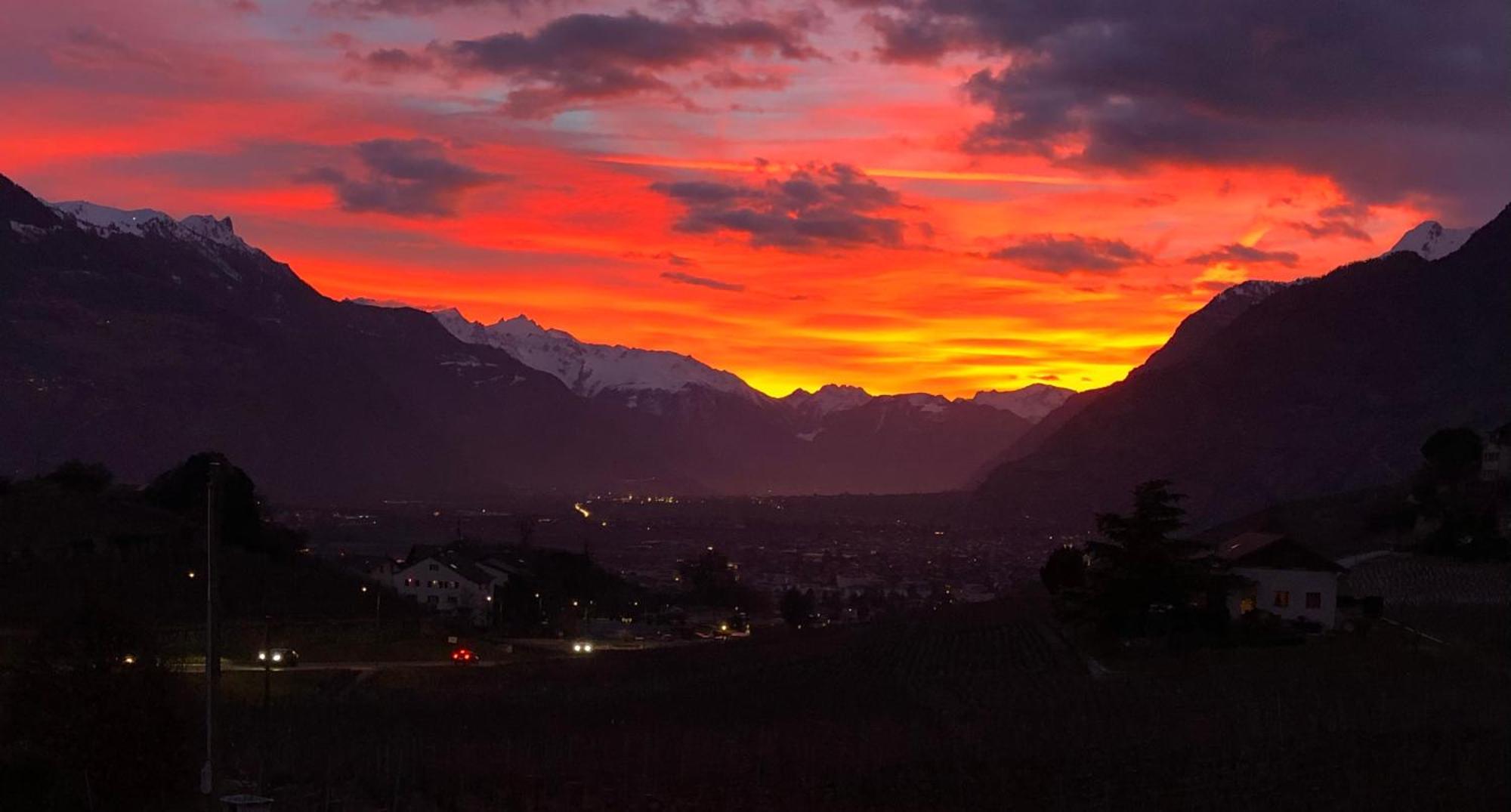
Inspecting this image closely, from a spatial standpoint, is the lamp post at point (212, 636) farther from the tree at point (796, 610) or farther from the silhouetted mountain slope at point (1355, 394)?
the silhouetted mountain slope at point (1355, 394)

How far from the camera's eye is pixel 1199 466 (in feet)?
593

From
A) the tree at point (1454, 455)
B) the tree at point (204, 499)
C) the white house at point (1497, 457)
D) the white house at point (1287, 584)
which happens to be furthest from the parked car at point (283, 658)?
the white house at point (1497, 457)

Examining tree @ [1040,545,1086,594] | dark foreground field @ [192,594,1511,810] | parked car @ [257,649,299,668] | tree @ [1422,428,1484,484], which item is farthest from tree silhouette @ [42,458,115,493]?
tree @ [1422,428,1484,484]

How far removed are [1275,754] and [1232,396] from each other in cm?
16656

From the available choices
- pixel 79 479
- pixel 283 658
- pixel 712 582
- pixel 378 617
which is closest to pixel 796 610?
pixel 712 582

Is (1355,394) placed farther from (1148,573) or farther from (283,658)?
(283,658)

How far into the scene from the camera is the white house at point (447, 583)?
323 ft

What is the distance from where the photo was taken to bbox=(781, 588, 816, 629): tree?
104125 mm

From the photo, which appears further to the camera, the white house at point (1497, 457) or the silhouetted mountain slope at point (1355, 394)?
the silhouetted mountain slope at point (1355, 394)

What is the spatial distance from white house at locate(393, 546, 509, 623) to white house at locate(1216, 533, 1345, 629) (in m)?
50.0

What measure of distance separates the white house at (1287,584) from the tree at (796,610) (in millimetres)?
46935

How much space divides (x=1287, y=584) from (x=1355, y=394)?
125429 millimetres

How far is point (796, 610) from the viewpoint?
106 m

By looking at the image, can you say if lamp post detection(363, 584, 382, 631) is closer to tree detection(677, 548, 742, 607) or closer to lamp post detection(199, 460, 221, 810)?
tree detection(677, 548, 742, 607)
